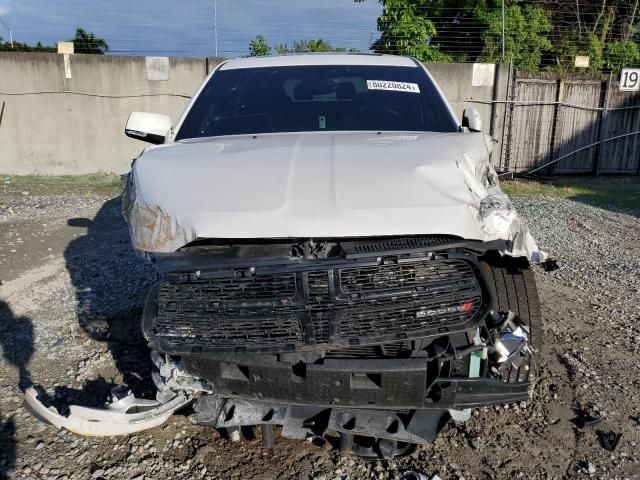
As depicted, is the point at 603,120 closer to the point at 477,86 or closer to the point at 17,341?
the point at 477,86

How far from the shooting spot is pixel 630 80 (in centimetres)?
1141

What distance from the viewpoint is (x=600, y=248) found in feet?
20.6

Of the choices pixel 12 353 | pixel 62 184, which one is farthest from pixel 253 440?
pixel 62 184

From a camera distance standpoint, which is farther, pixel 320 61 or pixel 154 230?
pixel 320 61

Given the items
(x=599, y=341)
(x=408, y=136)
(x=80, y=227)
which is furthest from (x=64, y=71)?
(x=599, y=341)

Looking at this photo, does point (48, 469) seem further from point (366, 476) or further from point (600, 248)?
point (600, 248)

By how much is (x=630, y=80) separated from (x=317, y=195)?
38.1 ft

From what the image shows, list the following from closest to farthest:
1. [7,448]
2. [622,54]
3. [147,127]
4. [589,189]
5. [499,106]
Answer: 1. [7,448]
2. [147,127]
3. [589,189]
4. [499,106]
5. [622,54]

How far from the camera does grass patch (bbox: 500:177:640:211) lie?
9328mm

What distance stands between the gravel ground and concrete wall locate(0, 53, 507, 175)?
583 cm

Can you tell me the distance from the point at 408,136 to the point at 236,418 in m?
1.72

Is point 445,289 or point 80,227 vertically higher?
point 445,289

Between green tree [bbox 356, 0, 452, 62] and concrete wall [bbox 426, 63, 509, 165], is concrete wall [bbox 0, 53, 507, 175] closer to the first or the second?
concrete wall [bbox 426, 63, 509, 165]

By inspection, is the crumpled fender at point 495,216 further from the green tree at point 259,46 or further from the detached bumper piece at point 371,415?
the green tree at point 259,46
